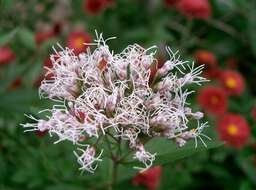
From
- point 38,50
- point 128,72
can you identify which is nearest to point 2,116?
point 38,50

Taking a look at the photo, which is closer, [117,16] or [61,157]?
[61,157]

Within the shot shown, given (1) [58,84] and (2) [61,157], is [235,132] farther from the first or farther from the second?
(1) [58,84]

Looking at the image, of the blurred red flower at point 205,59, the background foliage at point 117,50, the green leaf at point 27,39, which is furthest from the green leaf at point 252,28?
the green leaf at point 27,39

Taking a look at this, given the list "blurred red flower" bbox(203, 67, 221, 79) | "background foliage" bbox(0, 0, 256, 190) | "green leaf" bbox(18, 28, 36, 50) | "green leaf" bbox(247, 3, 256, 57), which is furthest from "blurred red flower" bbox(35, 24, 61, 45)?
"green leaf" bbox(247, 3, 256, 57)

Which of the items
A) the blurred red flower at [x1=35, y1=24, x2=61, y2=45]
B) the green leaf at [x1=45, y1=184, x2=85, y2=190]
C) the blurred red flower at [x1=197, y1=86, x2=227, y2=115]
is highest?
the blurred red flower at [x1=35, y1=24, x2=61, y2=45]

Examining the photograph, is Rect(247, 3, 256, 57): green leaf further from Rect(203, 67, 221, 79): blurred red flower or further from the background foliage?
Rect(203, 67, 221, 79): blurred red flower

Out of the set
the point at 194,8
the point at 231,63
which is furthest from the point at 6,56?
the point at 231,63
